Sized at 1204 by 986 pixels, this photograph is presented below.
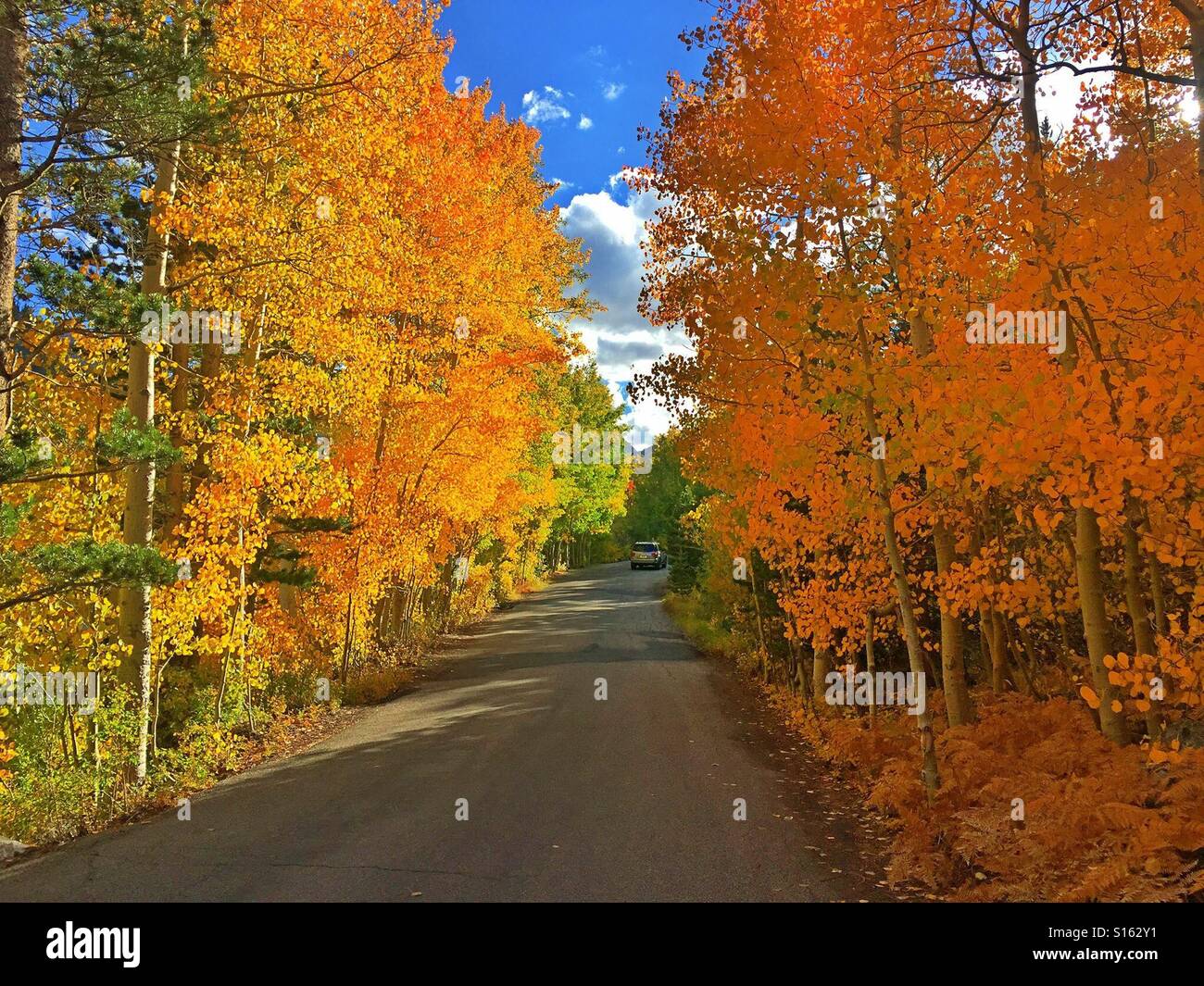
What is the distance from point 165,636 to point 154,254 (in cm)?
489

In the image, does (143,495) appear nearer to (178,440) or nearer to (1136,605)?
(178,440)

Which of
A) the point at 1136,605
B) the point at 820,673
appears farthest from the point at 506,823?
the point at 820,673

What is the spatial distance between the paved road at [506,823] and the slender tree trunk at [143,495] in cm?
158

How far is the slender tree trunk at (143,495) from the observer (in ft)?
29.2

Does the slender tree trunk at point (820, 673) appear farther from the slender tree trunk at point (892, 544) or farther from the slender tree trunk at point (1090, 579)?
the slender tree trunk at point (1090, 579)

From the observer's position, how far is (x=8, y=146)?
652 cm

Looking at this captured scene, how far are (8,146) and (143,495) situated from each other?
159 inches

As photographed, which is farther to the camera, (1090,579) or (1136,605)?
(1136,605)

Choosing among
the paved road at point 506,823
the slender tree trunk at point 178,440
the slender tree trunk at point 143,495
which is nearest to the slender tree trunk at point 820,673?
the paved road at point 506,823

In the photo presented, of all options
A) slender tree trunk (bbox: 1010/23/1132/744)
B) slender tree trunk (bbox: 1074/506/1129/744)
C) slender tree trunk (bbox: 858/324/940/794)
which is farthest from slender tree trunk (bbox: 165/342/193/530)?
slender tree trunk (bbox: 1074/506/1129/744)

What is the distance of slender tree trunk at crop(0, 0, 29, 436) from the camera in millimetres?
6492

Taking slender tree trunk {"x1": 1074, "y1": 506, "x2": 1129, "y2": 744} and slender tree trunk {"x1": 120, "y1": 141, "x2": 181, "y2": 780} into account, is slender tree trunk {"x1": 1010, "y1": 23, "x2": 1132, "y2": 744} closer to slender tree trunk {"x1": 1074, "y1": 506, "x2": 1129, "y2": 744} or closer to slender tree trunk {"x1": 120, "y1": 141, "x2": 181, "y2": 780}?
slender tree trunk {"x1": 1074, "y1": 506, "x2": 1129, "y2": 744}

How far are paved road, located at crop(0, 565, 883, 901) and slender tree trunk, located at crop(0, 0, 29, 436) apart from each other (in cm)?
429
